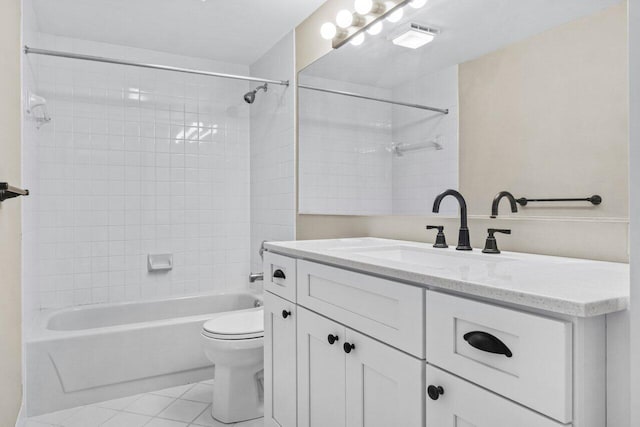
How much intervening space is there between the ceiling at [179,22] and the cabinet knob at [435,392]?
2.20 m

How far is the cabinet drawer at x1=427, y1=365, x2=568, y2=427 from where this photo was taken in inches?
30.0

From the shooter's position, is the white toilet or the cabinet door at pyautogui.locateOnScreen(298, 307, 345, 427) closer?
the cabinet door at pyautogui.locateOnScreen(298, 307, 345, 427)

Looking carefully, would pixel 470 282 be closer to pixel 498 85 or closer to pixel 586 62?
pixel 586 62

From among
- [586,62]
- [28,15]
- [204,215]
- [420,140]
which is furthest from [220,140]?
[586,62]

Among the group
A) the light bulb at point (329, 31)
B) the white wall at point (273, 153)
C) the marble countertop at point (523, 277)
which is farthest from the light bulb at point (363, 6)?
the marble countertop at point (523, 277)

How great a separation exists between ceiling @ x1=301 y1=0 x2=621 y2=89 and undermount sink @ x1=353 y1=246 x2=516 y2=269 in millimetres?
745

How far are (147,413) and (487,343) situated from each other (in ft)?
6.55

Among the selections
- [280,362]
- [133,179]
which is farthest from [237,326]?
[133,179]

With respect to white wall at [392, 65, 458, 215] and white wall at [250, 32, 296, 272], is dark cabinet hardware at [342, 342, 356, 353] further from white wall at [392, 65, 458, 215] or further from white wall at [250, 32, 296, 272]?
white wall at [250, 32, 296, 272]

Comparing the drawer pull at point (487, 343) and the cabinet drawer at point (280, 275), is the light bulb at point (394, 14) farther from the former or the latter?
the drawer pull at point (487, 343)

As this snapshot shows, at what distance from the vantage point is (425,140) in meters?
1.86

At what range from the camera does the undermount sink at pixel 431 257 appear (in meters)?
1.37

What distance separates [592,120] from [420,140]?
0.75 meters

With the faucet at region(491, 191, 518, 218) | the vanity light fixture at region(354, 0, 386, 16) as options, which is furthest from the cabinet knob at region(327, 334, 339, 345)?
the vanity light fixture at region(354, 0, 386, 16)
